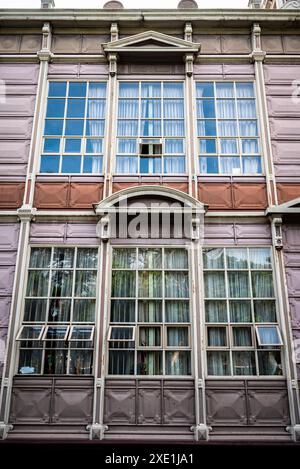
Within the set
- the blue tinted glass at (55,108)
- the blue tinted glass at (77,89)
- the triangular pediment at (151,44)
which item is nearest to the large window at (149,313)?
the blue tinted glass at (55,108)

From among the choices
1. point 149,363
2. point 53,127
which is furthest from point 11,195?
point 149,363

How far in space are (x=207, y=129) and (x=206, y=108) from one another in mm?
549

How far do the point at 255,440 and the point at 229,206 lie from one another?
14.8ft

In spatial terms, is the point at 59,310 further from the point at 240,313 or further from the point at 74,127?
the point at 74,127

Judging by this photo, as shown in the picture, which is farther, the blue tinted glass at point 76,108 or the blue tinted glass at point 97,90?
the blue tinted glass at point 97,90

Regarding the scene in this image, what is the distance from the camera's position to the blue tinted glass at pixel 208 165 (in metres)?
9.50

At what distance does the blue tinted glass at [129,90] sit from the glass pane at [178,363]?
5.97 meters

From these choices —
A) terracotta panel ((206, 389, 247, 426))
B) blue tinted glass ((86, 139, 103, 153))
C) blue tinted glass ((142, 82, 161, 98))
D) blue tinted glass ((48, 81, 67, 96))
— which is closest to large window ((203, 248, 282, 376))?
terracotta panel ((206, 389, 247, 426))

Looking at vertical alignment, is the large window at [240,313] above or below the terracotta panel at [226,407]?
above

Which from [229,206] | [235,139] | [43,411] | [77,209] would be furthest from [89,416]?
[235,139]

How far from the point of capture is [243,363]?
8.10 metres

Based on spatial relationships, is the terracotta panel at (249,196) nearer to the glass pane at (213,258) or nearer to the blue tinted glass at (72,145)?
the glass pane at (213,258)

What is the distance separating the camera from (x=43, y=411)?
7.76 m
